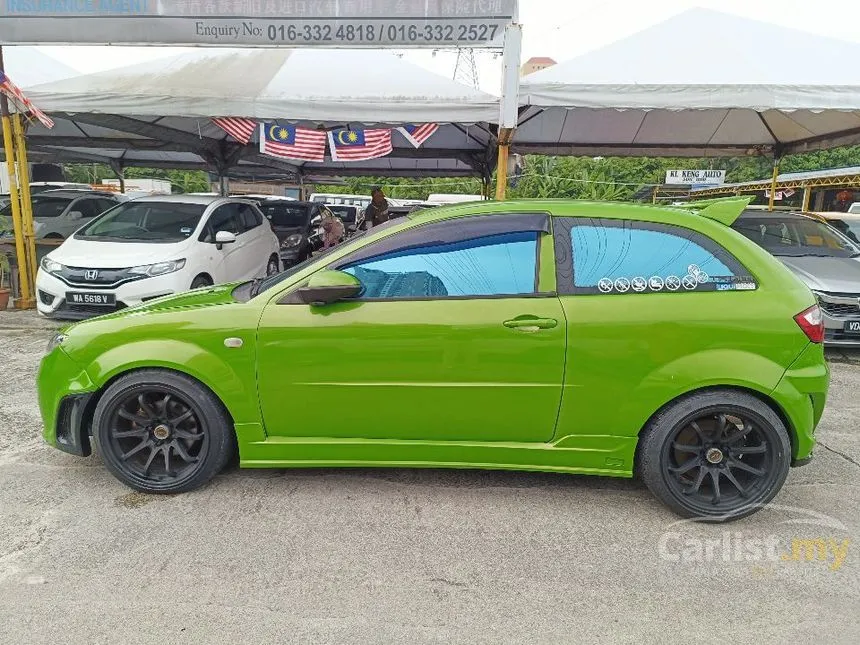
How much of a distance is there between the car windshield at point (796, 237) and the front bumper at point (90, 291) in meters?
7.13

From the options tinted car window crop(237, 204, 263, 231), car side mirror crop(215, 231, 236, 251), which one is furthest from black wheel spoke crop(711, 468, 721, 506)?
tinted car window crop(237, 204, 263, 231)

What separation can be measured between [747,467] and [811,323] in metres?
0.80

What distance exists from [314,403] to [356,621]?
1.11 m

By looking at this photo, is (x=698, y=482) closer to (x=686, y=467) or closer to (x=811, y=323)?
(x=686, y=467)

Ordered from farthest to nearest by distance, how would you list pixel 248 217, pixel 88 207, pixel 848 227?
pixel 88 207 < pixel 248 217 < pixel 848 227

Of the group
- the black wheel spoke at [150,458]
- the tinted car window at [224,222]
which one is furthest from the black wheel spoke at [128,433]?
the tinted car window at [224,222]

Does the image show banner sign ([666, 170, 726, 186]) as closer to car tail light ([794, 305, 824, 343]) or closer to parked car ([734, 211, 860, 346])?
parked car ([734, 211, 860, 346])

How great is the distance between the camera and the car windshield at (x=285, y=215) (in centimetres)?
1266

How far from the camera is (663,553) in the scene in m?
2.74

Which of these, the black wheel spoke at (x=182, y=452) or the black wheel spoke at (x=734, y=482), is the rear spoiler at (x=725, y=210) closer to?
the black wheel spoke at (x=734, y=482)

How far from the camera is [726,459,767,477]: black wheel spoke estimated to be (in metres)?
2.95

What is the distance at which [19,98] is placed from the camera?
288 inches

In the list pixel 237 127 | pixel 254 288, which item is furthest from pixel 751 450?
pixel 237 127

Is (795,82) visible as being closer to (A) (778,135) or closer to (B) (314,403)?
(A) (778,135)
